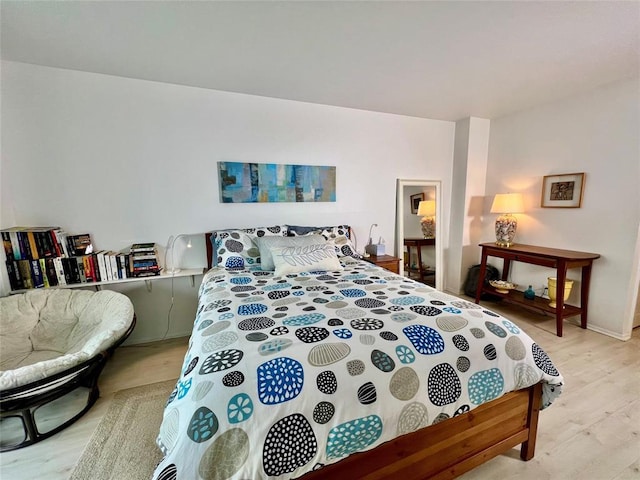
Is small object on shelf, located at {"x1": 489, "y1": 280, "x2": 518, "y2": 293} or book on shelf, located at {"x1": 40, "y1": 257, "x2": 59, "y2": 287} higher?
book on shelf, located at {"x1": 40, "y1": 257, "x2": 59, "y2": 287}

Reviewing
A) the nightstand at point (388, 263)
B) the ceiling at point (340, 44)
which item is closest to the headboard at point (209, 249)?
the ceiling at point (340, 44)

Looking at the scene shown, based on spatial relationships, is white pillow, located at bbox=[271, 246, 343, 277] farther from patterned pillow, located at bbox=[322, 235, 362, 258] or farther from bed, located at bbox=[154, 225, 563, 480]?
bed, located at bbox=[154, 225, 563, 480]

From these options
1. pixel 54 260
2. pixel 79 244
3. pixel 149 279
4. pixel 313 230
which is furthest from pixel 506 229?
pixel 54 260

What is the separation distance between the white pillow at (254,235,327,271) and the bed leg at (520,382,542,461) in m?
1.66

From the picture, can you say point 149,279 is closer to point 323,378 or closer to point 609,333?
point 323,378

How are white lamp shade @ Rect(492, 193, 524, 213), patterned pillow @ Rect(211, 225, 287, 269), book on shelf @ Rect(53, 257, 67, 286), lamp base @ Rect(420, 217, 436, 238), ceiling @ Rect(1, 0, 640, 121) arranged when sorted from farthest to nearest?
lamp base @ Rect(420, 217, 436, 238)
white lamp shade @ Rect(492, 193, 524, 213)
patterned pillow @ Rect(211, 225, 287, 269)
book on shelf @ Rect(53, 257, 67, 286)
ceiling @ Rect(1, 0, 640, 121)

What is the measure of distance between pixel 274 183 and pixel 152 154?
1127 millimetres

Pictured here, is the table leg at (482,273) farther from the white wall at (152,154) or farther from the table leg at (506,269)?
the white wall at (152,154)

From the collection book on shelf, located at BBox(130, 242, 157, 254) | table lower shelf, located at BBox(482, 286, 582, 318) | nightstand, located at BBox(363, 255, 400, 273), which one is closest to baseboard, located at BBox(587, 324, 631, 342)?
table lower shelf, located at BBox(482, 286, 582, 318)

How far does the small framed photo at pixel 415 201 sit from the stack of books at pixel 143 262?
301cm

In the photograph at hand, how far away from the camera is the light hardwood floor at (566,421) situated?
4.34ft

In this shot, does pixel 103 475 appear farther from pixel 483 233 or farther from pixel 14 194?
pixel 483 233

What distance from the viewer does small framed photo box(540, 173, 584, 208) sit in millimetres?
2764

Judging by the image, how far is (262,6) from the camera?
1.51 metres
